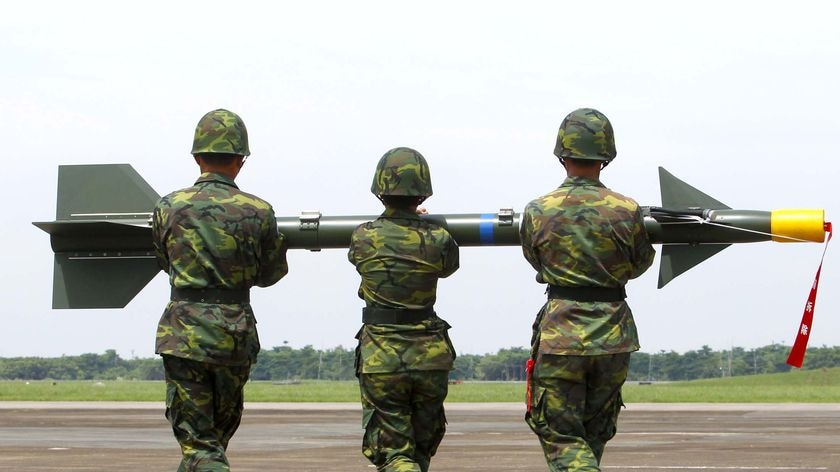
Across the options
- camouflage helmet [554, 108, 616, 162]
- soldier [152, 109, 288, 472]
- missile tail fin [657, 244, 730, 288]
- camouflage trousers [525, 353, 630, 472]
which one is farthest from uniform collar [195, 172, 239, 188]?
missile tail fin [657, 244, 730, 288]

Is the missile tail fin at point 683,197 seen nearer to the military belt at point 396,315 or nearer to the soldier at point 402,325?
the soldier at point 402,325

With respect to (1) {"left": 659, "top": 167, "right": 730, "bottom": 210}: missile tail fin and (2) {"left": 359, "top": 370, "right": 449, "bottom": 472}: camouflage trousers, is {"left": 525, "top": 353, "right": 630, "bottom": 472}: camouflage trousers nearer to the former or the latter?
(2) {"left": 359, "top": 370, "right": 449, "bottom": 472}: camouflage trousers

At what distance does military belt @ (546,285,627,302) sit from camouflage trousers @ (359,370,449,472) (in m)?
0.99

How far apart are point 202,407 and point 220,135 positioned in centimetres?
185

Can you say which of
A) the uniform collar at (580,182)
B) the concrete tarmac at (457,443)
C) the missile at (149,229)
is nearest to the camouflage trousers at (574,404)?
the uniform collar at (580,182)

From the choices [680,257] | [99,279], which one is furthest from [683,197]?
[99,279]

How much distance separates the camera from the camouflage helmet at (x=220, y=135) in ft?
29.4

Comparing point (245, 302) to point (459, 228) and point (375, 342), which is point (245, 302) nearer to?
point (375, 342)

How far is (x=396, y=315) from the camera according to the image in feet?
29.0

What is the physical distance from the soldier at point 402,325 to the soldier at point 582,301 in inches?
26.1

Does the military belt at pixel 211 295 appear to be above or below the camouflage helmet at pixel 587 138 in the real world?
below

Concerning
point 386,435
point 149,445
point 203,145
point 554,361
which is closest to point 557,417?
point 554,361

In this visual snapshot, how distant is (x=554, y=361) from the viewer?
8.55 meters

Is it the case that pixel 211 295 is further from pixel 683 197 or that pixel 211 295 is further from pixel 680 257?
pixel 683 197
